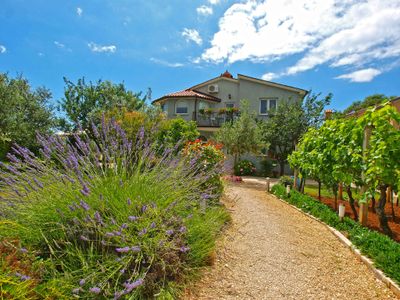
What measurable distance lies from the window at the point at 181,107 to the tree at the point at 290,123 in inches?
289

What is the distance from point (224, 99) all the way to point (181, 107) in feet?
13.5

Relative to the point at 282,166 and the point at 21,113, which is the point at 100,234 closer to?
the point at 21,113

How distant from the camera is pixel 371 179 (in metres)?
4.47

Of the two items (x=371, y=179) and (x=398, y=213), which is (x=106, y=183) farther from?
(x=398, y=213)


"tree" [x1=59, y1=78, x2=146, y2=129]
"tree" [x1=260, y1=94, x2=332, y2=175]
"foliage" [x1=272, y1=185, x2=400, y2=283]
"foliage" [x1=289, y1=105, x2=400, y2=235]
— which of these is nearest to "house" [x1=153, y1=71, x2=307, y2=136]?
"tree" [x1=260, y1=94, x2=332, y2=175]

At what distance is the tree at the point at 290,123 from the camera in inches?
713

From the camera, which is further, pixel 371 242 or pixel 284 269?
pixel 371 242

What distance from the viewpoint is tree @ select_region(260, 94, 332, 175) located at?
1811 centimetres

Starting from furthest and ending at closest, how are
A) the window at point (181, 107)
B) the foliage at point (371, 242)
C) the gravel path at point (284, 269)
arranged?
the window at point (181, 107)
the foliage at point (371, 242)
the gravel path at point (284, 269)

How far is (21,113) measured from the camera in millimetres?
12328

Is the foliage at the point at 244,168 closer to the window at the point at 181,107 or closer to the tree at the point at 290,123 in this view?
the tree at the point at 290,123

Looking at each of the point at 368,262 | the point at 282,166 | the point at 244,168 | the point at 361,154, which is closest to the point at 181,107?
the point at 244,168

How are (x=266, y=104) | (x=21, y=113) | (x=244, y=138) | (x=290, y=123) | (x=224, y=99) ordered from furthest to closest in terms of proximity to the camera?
(x=224, y=99), (x=266, y=104), (x=290, y=123), (x=244, y=138), (x=21, y=113)

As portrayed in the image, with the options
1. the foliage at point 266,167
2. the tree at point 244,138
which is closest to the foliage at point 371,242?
the tree at point 244,138
